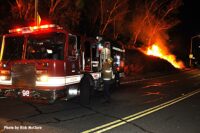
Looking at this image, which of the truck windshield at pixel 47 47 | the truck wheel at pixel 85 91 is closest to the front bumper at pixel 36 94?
the truck windshield at pixel 47 47

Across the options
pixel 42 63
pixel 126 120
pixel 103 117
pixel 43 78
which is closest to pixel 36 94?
pixel 43 78

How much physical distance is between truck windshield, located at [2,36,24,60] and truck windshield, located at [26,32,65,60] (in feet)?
1.23

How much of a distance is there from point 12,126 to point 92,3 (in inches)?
1039

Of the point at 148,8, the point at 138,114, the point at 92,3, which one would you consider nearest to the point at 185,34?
the point at 148,8

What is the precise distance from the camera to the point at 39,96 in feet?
26.1

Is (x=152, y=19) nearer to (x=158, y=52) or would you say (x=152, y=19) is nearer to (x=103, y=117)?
(x=158, y=52)

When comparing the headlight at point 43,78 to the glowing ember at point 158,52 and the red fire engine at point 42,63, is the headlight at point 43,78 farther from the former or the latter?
the glowing ember at point 158,52

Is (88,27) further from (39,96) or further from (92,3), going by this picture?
(39,96)

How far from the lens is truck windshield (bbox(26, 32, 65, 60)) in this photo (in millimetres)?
8164

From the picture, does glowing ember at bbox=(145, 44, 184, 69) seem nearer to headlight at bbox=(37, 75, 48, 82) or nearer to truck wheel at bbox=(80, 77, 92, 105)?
truck wheel at bbox=(80, 77, 92, 105)

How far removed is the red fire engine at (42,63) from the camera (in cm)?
795

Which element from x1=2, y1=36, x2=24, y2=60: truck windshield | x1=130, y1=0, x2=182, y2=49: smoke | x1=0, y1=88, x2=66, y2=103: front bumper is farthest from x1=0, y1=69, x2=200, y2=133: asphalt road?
x1=130, y1=0, x2=182, y2=49: smoke

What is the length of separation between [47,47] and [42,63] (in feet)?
1.97

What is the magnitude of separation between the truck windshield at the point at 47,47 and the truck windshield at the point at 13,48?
1.23 ft
